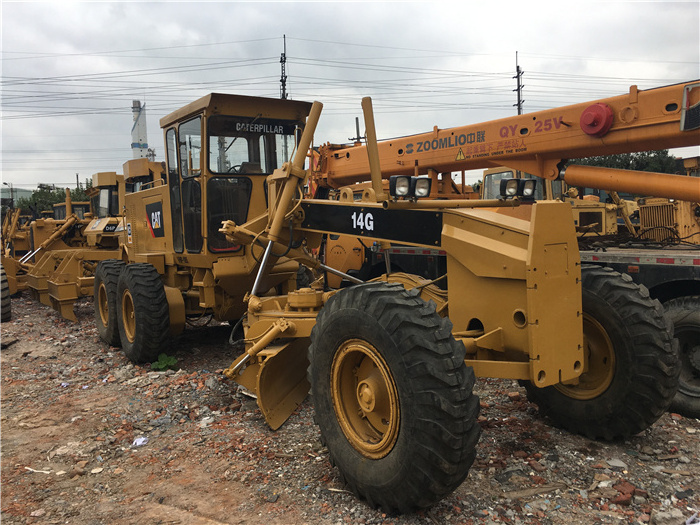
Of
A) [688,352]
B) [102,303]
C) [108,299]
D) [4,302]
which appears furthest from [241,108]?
[4,302]

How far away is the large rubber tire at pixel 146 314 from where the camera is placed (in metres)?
6.33

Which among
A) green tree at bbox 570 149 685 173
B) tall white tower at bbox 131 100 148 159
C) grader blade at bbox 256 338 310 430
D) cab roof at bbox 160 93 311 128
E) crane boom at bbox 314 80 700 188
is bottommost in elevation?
grader blade at bbox 256 338 310 430

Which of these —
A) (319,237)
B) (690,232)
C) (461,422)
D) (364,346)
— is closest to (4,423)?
(319,237)

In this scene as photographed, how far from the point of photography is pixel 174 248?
6.82 meters

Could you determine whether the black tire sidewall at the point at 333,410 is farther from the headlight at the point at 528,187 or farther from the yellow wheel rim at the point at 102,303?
the yellow wheel rim at the point at 102,303

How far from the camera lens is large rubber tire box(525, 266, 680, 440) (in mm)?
3684

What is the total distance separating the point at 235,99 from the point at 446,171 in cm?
276

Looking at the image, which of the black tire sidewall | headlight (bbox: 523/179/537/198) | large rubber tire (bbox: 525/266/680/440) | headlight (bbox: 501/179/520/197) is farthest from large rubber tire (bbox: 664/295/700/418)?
the black tire sidewall

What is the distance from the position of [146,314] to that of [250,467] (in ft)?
10.3

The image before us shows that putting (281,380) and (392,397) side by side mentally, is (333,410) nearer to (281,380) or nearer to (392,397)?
(392,397)

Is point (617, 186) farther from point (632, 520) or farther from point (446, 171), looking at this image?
point (632, 520)

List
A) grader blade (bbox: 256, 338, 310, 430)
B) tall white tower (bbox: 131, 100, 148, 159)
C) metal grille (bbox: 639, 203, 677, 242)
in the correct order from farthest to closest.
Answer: tall white tower (bbox: 131, 100, 148, 159)
metal grille (bbox: 639, 203, 677, 242)
grader blade (bbox: 256, 338, 310, 430)

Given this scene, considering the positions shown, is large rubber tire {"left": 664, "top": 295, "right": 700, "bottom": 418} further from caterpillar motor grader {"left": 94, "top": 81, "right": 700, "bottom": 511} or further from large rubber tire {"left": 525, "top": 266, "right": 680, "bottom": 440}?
large rubber tire {"left": 525, "top": 266, "right": 680, "bottom": 440}

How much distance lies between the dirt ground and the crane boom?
8.03 feet
